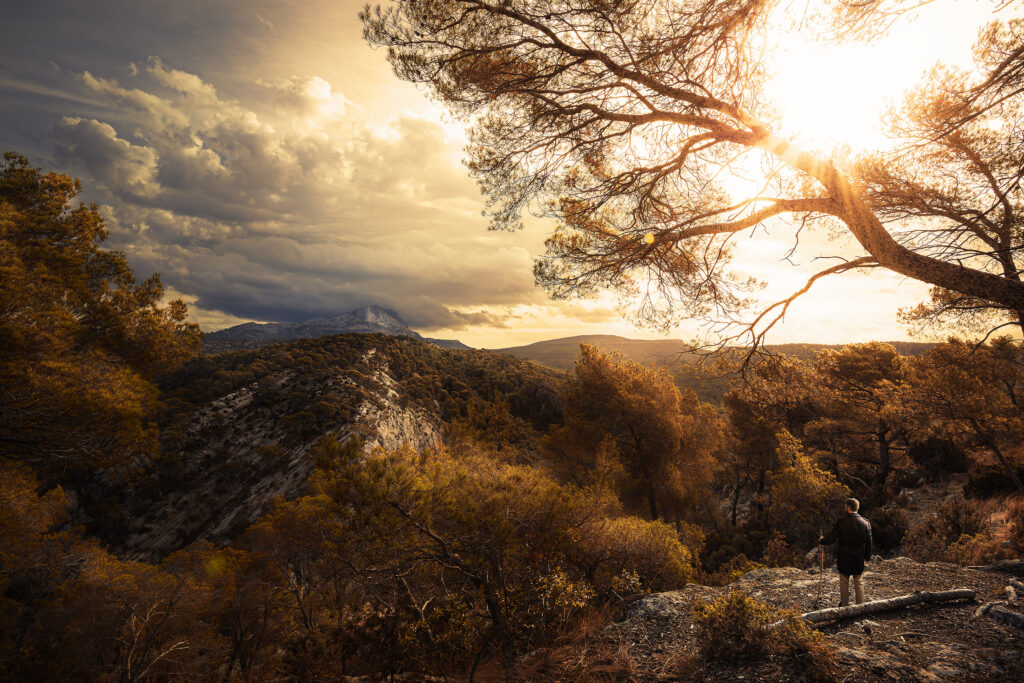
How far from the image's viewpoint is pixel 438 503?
5.24m

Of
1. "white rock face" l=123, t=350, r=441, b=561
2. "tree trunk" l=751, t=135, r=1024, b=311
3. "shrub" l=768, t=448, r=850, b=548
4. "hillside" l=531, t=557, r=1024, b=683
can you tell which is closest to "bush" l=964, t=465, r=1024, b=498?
"shrub" l=768, t=448, r=850, b=548

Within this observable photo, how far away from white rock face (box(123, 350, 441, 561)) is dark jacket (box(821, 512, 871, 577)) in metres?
22.2

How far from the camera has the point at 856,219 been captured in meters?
3.72

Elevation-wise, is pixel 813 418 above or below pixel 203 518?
above

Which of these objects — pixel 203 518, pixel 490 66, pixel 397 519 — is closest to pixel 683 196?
pixel 490 66

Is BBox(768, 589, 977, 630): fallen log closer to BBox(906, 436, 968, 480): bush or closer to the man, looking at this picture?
the man

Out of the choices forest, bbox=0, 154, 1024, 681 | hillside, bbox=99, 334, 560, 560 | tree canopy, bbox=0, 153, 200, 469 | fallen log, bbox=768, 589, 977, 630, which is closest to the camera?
fallen log, bbox=768, 589, 977, 630

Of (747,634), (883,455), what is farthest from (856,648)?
(883,455)

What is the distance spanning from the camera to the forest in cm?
473

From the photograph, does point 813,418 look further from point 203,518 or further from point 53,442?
point 203,518

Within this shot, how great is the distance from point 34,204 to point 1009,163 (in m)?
19.1

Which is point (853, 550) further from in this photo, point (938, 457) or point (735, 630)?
point (938, 457)

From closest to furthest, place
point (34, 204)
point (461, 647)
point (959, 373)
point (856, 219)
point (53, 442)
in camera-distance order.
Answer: point (856, 219), point (461, 647), point (53, 442), point (34, 204), point (959, 373)

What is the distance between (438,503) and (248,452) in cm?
3216
